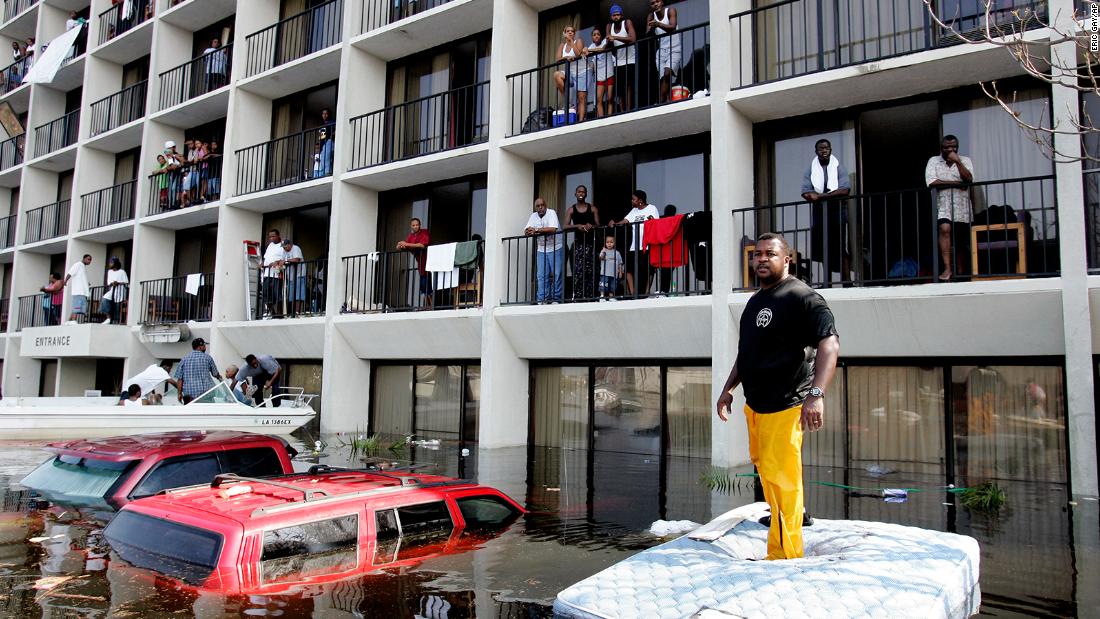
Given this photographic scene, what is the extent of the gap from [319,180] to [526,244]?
5.24m

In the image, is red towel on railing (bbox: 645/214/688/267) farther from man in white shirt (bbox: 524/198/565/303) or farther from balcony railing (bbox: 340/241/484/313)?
balcony railing (bbox: 340/241/484/313)

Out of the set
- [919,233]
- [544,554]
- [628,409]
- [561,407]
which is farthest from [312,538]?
[561,407]

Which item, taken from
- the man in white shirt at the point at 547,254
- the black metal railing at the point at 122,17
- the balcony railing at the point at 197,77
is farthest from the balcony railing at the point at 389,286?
the black metal railing at the point at 122,17

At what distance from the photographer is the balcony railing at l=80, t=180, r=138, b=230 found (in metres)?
22.1

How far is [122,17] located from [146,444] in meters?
20.7

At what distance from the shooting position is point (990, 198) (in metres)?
9.89

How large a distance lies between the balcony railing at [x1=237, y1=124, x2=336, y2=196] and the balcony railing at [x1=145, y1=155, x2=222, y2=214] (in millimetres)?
1066

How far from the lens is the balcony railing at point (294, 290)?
16.9m

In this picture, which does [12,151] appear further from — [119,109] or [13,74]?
[119,109]

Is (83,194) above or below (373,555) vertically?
above

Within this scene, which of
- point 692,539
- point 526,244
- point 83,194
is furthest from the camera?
point 83,194

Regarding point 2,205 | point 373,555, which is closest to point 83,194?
point 2,205

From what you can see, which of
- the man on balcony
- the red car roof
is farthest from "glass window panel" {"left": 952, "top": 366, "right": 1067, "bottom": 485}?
the red car roof

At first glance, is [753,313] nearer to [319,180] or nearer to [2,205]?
[319,180]
